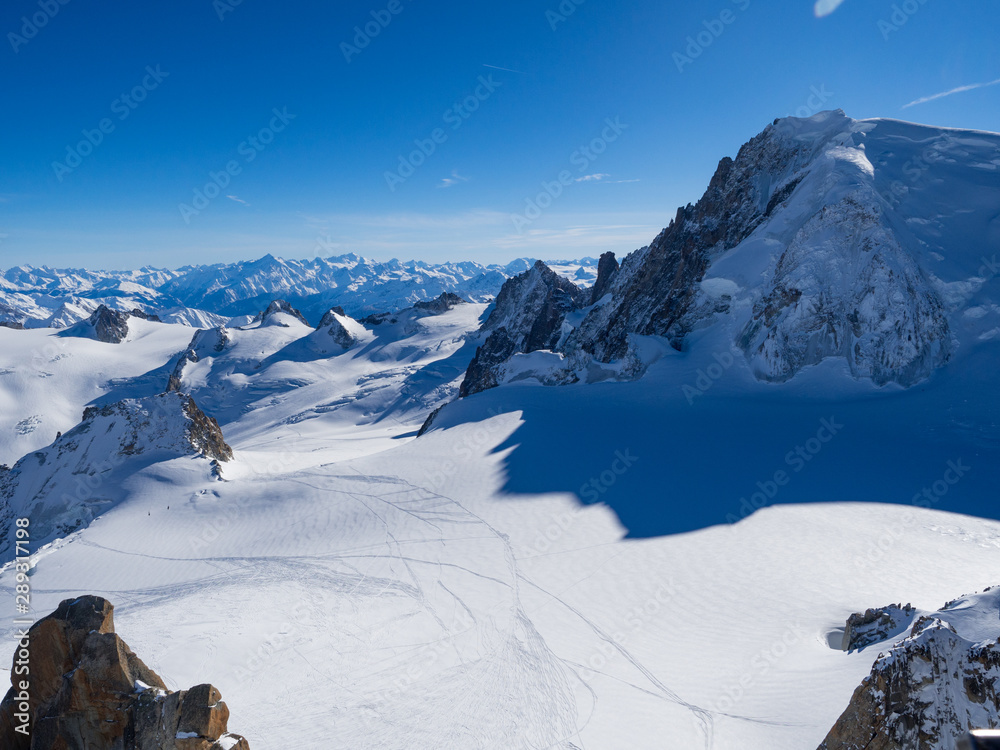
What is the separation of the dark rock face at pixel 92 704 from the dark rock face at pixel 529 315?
59423mm

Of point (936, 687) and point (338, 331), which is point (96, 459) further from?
point (338, 331)

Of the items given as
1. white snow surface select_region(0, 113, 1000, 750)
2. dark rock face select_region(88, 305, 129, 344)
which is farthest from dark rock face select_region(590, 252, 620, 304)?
dark rock face select_region(88, 305, 129, 344)

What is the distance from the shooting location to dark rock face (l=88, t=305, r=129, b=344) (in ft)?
365

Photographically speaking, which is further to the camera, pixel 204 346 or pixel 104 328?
pixel 104 328

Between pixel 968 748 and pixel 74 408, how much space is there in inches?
4041

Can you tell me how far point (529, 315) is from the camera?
3172 inches

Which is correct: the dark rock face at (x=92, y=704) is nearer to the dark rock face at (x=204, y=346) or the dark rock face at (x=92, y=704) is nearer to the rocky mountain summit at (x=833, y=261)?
→ the rocky mountain summit at (x=833, y=261)

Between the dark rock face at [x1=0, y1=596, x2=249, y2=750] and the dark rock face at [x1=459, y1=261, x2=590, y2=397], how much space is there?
59.4 metres

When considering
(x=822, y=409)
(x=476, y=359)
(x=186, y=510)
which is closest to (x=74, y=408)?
(x=476, y=359)

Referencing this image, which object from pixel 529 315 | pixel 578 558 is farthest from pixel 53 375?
pixel 578 558

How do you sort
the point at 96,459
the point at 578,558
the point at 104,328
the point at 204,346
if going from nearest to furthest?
the point at 578,558 → the point at 96,459 → the point at 204,346 → the point at 104,328

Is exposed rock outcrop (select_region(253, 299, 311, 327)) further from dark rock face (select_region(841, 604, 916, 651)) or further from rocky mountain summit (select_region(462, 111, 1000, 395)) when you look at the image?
dark rock face (select_region(841, 604, 916, 651))

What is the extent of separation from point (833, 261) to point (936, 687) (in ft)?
78.1

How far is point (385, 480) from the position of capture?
79.1 feet
